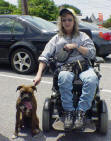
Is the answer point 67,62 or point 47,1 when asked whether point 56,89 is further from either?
point 47,1

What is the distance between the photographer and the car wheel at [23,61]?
242 inches

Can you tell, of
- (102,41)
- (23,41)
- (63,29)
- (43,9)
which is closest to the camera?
(63,29)

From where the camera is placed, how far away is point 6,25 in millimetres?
6582

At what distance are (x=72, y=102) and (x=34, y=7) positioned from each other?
61.4m

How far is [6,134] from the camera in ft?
10.5

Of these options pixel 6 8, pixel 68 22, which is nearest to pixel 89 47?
pixel 68 22

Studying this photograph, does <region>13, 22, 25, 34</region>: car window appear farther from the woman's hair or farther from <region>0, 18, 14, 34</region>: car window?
the woman's hair

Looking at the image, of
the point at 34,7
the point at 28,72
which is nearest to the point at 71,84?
the point at 28,72

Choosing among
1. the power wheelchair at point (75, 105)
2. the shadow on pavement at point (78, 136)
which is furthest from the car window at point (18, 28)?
the shadow on pavement at point (78, 136)

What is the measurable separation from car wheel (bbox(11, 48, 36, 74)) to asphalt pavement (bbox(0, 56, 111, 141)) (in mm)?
173

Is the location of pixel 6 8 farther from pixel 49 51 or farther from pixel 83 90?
pixel 83 90

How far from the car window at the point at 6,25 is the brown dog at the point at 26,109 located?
3746 mm

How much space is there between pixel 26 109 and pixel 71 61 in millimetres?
963

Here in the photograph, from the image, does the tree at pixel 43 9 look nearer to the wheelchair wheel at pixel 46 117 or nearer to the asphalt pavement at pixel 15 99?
the asphalt pavement at pixel 15 99
